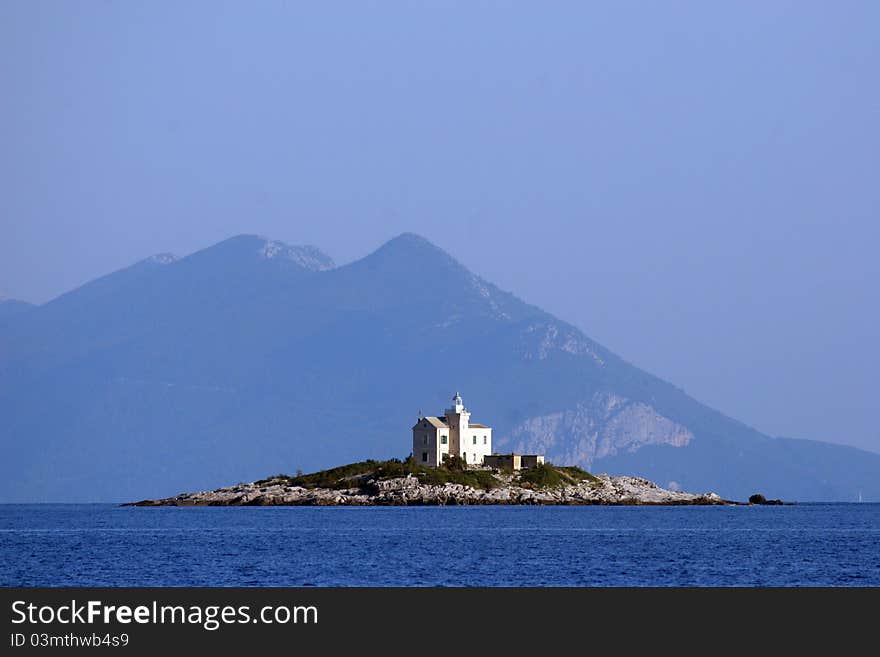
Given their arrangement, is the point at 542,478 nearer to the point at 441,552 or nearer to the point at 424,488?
the point at 424,488

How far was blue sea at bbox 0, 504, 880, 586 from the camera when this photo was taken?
259ft

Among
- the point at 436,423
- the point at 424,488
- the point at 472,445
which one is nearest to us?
the point at 424,488

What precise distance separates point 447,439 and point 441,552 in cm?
9757

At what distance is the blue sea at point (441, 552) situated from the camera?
3110 inches

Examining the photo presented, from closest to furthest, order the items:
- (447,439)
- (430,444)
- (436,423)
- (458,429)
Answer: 1. (430,444)
2. (436,423)
3. (447,439)
4. (458,429)

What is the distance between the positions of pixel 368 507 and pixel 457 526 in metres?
Result: 56.9

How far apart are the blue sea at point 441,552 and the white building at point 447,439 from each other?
1460 inches

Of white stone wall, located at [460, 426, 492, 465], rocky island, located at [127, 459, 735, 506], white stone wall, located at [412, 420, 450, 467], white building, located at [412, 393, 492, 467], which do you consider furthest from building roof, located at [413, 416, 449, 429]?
rocky island, located at [127, 459, 735, 506]

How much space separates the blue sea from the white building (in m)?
37.1

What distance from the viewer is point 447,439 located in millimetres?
195125

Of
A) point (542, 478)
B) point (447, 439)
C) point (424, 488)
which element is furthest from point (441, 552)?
point (542, 478)
